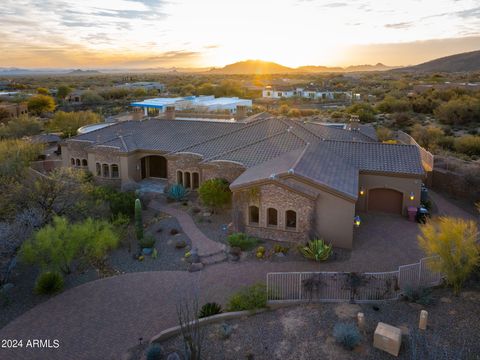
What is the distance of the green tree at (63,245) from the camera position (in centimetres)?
1695

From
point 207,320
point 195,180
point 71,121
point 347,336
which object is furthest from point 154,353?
point 71,121

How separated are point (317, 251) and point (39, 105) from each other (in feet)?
265

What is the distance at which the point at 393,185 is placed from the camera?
24.3 m

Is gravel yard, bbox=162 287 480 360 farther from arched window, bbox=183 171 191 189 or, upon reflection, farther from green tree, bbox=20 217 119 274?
arched window, bbox=183 171 191 189

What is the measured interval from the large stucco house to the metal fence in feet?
15.2

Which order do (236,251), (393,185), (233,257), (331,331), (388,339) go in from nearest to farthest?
(388,339), (331,331), (233,257), (236,251), (393,185)

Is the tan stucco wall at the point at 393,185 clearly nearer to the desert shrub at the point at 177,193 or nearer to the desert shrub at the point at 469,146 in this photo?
the desert shrub at the point at 177,193

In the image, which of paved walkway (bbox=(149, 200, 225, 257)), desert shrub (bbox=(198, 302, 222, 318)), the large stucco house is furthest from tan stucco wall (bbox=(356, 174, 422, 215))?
desert shrub (bbox=(198, 302, 222, 318))

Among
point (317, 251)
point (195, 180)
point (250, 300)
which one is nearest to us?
point (250, 300)

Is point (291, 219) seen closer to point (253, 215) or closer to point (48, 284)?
point (253, 215)

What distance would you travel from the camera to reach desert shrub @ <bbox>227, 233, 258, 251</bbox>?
20.1 m

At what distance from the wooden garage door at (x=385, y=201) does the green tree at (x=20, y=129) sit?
Result: 143 ft

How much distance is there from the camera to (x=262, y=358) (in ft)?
40.1

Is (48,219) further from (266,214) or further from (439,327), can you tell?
(439,327)
